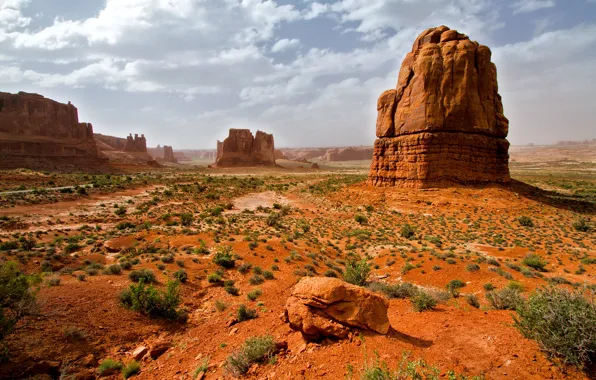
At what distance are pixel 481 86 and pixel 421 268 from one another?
78.8 ft

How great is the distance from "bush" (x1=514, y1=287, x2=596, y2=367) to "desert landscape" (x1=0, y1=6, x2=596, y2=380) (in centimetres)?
3

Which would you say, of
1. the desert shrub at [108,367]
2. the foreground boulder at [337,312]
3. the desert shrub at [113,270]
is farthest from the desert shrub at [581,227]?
the desert shrub at [113,270]

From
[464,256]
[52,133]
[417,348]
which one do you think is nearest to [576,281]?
[464,256]

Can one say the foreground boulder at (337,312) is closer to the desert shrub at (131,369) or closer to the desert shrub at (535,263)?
the desert shrub at (131,369)

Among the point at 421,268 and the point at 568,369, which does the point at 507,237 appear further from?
the point at 568,369

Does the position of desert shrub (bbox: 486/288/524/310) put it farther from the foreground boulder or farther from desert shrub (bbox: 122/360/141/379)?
desert shrub (bbox: 122/360/141/379)

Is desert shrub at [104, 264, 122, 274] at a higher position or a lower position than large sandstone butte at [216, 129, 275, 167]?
lower

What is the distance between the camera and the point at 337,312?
223 inches

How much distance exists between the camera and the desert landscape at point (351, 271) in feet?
16.9

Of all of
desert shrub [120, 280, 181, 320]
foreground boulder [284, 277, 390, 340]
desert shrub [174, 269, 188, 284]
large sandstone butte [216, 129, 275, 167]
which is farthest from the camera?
large sandstone butte [216, 129, 275, 167]

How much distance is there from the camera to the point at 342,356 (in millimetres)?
5066

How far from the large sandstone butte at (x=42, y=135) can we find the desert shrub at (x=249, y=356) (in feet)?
244

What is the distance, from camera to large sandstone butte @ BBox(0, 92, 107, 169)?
5976 cm

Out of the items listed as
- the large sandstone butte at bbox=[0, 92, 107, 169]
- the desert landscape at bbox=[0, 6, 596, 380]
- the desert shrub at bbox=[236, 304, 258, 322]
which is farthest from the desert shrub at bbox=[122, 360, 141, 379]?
the large sandstone butte at bbox=[0, 92, 107, 169]
